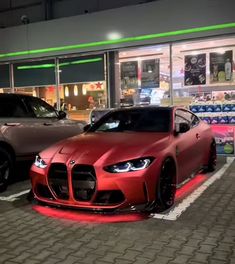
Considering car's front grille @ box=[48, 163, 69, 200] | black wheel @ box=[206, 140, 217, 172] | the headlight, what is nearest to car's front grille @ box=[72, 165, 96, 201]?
car's front grille @ box=[48, 163, 69, 200]

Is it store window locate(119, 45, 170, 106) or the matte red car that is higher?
store window locate(119, 45, 170, 106)

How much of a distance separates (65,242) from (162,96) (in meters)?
8.58

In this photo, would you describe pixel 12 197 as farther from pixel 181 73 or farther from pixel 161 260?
pixel 181 73

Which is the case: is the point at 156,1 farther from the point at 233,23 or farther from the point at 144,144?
the point at 144,144

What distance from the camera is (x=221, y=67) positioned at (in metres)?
12.2

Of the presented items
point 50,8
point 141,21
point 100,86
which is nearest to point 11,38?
point 50,8

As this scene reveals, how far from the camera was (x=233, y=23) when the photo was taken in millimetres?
10766

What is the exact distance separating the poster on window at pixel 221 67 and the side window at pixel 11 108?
20.4ft

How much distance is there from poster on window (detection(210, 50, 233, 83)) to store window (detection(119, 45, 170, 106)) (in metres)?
1.31

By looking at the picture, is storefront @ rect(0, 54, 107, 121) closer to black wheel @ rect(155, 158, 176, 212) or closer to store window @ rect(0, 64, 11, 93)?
store window @ rect(0, 64, 11, 93)

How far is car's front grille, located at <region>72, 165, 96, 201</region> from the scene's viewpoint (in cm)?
534

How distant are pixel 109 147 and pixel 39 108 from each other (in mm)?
3475

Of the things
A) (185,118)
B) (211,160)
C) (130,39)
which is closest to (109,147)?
(185,118)

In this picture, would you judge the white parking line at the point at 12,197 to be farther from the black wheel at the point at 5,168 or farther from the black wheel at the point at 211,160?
the black wheel at the point at 211,160
